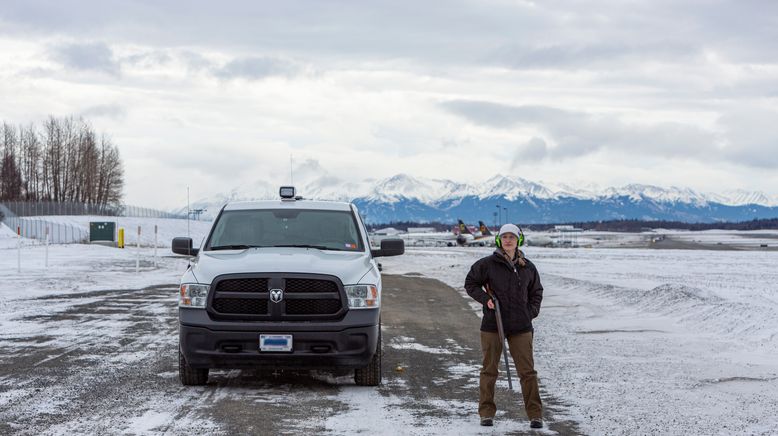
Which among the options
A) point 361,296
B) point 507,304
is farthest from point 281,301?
point 507,304

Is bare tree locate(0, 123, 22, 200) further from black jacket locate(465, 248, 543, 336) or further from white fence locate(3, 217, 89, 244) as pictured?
black jacket locate(465, 248, 543, 336)

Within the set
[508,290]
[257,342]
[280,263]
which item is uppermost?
[280,263]

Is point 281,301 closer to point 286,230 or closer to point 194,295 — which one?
point 194,295

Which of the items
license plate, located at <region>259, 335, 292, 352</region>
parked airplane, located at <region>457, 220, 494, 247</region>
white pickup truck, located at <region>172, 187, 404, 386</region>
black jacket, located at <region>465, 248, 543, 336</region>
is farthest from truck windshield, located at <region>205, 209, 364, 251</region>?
parked airplane, located at <region>457, 220, 494, 247</region>

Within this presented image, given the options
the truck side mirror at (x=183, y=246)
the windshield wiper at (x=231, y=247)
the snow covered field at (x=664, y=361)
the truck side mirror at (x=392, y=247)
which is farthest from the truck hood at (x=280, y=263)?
the snow covered field at (x=664, y=361)

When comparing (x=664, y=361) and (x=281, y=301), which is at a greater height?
(x=281, y=301)

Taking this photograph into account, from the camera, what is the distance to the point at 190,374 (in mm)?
9102

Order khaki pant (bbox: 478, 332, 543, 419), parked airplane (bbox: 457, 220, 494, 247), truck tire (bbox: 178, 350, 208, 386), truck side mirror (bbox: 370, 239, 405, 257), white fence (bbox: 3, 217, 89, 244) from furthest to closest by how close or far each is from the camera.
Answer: parked airplane (bbox: 457, 220, 494, 247) < white fence (bbox: 3, 217, 89, 244) < truck side mirror (bbox: 370, 239, 405, 257) < truck tire (bbox: 178, 350, 208, 386) < khaki pant (bbox: 478, 332, 543, 419)

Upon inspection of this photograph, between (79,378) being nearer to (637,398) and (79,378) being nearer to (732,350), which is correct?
(637,398)

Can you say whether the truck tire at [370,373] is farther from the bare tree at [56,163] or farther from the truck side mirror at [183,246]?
the bare tree at [56,163]

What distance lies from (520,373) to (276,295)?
2535mm

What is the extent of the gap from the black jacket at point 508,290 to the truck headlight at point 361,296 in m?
1.56

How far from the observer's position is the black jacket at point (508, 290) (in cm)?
748

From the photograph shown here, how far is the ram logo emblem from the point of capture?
862 centimetres
